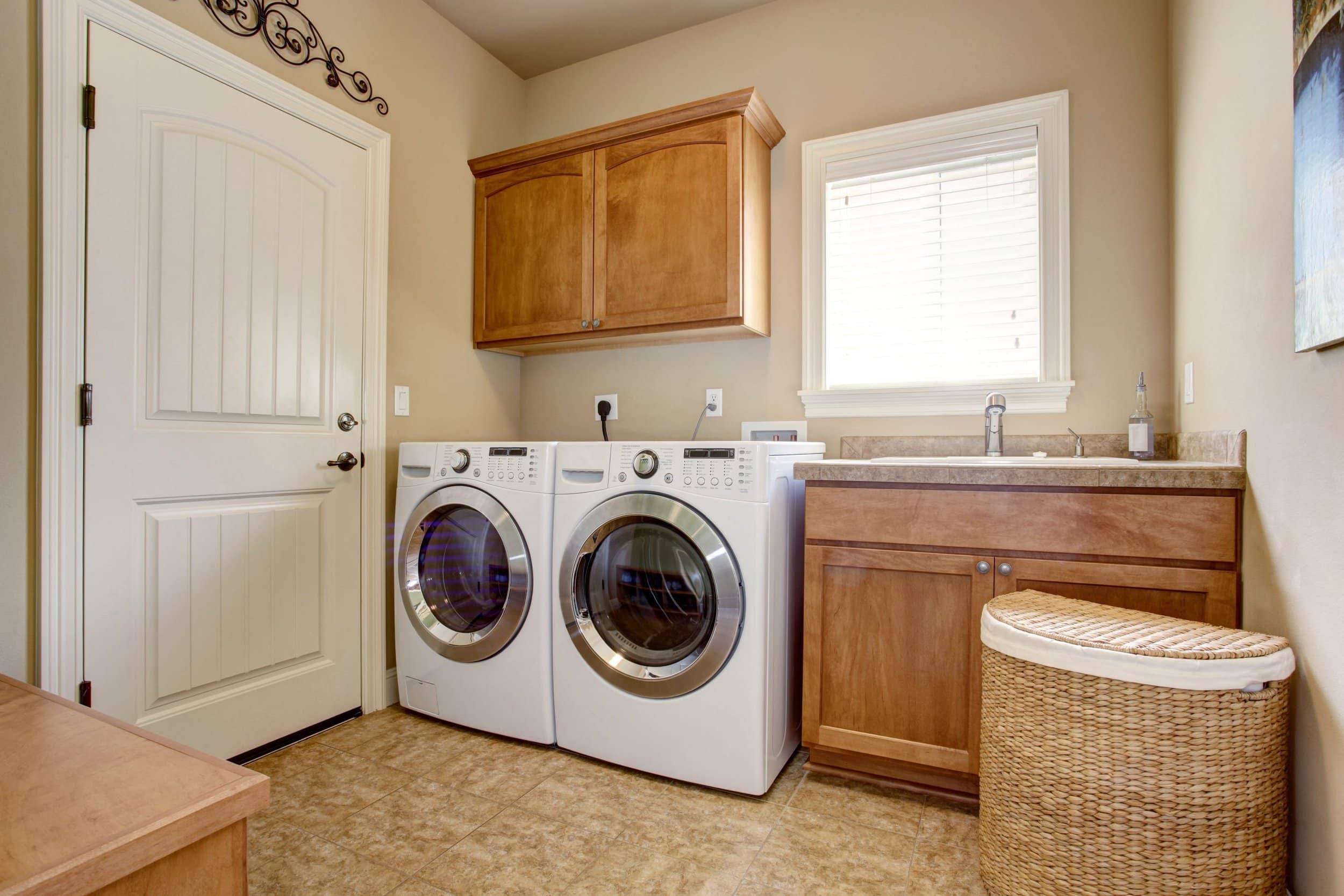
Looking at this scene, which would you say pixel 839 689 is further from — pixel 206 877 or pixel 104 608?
pixel 104 608

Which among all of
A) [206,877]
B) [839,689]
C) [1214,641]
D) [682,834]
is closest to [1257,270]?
[1214,641]

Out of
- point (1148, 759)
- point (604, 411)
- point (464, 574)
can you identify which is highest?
point (604, 411)

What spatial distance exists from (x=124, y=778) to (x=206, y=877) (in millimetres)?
191

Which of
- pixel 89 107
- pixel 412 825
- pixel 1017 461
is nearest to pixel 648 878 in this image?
pixel 412 825

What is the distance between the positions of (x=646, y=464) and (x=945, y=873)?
1164 millimetres

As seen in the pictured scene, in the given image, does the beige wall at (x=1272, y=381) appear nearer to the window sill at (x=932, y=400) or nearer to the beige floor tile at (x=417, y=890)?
the window sill at (x=932, y=400)

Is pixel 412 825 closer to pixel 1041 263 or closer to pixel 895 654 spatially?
pixel 895 654

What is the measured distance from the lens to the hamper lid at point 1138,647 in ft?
3.64

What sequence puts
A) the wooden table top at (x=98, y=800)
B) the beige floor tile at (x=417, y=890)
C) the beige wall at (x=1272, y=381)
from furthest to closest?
the beige floor tile at (x=417, y=890) → the beige wall at (x=1272, y=381) → the wooden table top at (x=98, y=800)

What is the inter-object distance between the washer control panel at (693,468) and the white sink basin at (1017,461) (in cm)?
33

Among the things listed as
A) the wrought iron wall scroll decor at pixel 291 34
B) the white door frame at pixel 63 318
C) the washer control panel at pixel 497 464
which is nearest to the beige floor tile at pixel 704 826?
the washer control panel at pixel 497 464

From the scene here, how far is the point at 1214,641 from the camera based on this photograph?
3.86 feet

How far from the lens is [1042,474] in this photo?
1561mm

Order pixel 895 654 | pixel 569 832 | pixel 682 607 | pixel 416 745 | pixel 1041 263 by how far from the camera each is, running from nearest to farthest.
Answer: pixel 569 832 → pixel 895 654 → pixel 682 607 → pixel 416 745 → pixel 1041 263
